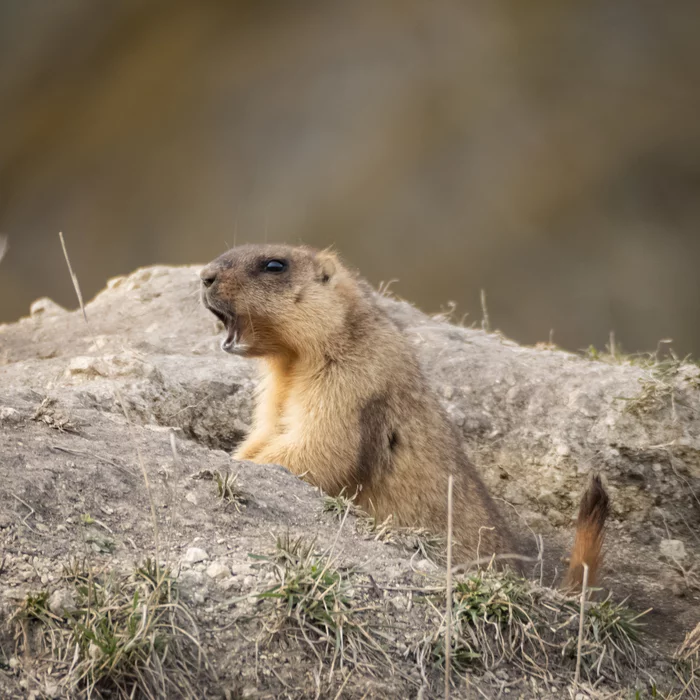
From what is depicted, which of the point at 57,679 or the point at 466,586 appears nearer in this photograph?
the point at 57,679

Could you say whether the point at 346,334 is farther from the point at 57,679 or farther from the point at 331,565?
the point at 57,679

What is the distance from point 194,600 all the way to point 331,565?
0.46 m

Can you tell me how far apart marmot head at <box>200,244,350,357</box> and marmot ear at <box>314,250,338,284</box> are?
10 cm

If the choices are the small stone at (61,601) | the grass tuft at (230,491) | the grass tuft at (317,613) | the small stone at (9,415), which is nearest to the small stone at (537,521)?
the grass tuft at (230,491)

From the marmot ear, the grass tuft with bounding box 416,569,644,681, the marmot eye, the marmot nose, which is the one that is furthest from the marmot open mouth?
the grass tuft with bounding box 416,569,644,681

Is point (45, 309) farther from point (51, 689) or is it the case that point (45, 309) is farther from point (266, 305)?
point (51, 689)

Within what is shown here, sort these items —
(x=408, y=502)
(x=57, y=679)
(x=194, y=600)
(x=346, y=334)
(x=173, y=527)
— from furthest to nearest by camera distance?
1. (x=346, y=334)
2. (x=408, y=502)
3. (x=173, y=527)
4. (x=194, y=600)
5. (x=57, y=679)

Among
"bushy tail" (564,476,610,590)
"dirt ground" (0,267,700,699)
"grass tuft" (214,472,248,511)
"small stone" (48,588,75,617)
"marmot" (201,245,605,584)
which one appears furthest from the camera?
"marmot" (201,245,605,584)

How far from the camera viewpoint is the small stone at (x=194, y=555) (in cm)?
268

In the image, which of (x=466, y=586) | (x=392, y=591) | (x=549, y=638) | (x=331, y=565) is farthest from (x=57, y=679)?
(x=549, y=638)

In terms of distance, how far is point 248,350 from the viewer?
14.0 feet

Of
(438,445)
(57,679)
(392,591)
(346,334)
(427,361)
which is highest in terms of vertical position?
(427,361)

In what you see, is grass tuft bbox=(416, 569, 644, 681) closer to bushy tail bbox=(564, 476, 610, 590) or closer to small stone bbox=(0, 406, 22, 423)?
bushy tail bbox=(564, 476, 610, 590)

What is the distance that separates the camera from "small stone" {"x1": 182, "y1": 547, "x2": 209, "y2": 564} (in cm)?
268
